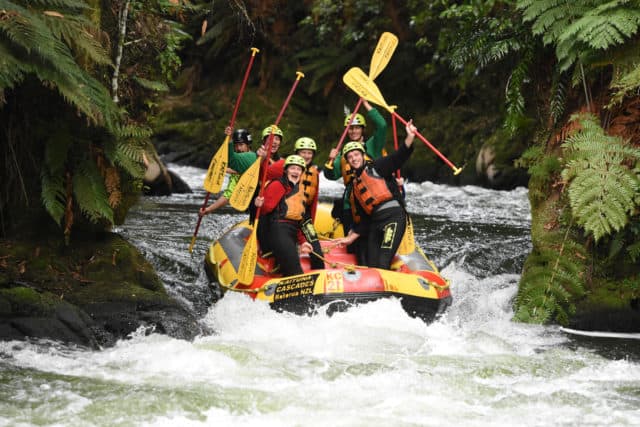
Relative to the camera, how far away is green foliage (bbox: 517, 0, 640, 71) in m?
6.58

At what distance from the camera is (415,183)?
1733cm

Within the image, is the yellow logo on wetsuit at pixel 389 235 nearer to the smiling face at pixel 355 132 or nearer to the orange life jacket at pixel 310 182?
the orange life jacket at pixel 310 182

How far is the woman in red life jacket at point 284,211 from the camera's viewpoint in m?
7.50

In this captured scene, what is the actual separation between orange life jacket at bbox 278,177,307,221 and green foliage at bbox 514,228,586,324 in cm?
209

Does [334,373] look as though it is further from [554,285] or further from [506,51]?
[506,51]

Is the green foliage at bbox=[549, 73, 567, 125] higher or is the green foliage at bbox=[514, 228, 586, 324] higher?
the green foliage at bbox=[549, 73, 567, 125]

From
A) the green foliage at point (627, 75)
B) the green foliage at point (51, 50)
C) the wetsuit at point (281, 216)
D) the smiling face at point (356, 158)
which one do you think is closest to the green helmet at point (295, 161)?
the wetsuit at point (281, 216)

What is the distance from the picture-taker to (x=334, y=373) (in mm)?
5613

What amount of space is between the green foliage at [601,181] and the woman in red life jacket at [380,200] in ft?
4.96

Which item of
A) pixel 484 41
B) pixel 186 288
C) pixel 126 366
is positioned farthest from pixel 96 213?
pixel 484 41

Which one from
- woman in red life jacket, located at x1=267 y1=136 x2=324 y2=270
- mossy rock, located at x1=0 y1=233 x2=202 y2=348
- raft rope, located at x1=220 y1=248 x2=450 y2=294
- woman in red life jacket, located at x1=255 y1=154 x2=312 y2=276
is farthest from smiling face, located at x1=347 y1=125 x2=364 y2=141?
mossy rock, located at x1=0 y1=233 x2=202 y2=348

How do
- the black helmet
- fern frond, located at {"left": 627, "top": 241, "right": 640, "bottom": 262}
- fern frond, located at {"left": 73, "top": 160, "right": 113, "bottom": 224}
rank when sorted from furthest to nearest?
1. the black helmet
2. fern frond, located at {"left": 627, "top": 241, "right": 640, "bottom": 262}
3. fern frond, located at {"left": 73, "top": 160, "right": 113, "bottom": 224}

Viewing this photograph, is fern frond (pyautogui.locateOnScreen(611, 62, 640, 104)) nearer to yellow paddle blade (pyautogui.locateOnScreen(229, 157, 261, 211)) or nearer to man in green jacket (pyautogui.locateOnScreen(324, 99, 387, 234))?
man in green jacket (pyautogui.locateOnScreen(324, 99, 387, 234))

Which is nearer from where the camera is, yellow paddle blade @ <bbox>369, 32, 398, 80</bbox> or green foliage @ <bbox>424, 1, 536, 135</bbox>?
green foliage @ <bbox>424, 1, 536, 135</bbox>
